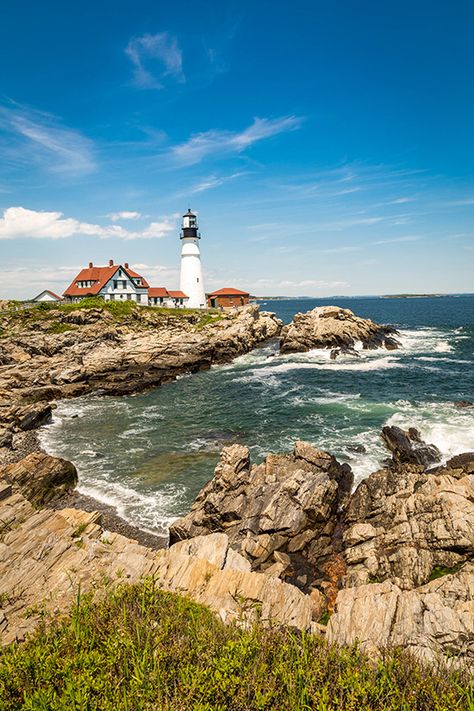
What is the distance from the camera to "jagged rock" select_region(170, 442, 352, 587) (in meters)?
16.2

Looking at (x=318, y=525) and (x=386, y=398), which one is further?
(x=386, y=398)

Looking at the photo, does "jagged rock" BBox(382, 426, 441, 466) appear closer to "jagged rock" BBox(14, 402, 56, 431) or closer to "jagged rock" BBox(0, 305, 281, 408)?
"jagged rock" BBox(14, 402, 56, 431)

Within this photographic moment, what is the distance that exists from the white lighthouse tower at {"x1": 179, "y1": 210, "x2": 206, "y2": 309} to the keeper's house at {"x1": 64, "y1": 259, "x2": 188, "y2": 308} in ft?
12.5

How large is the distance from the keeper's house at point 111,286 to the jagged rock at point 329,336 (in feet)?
115

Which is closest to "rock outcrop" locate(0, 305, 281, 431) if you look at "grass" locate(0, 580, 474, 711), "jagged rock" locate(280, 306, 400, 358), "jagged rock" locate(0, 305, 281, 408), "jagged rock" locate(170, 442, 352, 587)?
"jagged rock" locate(0, 305, 281, 408)

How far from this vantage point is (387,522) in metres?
17.1

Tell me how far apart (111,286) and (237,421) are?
207ft

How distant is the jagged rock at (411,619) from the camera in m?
9.66

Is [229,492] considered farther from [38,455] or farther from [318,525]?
[38,455]

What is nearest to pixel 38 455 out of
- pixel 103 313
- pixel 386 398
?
pixel 386 398

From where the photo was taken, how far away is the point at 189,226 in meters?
90.8

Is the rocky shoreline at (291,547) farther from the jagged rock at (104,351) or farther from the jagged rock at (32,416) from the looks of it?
the jagged rock at (104,351)

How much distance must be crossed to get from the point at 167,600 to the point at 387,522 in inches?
460

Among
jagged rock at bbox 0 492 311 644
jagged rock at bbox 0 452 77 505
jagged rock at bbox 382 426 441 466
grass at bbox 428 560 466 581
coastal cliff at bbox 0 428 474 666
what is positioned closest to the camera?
jagged rock at bbox 0 492 311 644
